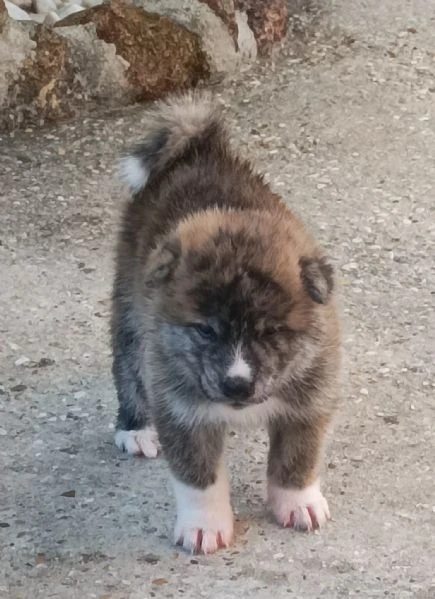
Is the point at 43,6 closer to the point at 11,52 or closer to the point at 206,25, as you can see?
the point at 11,52

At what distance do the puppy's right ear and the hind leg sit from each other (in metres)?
0.59

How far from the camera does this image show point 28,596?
10.8ft

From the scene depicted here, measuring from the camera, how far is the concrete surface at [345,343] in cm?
339

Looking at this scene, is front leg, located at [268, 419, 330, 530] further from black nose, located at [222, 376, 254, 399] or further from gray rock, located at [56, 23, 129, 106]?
gray rock, located at [56, 23, 129, 106]

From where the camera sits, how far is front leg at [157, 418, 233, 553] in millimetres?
3336

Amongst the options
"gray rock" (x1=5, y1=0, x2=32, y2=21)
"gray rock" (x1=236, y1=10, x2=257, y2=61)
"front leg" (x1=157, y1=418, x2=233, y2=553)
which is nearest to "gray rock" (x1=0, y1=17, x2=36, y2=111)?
"gray rock" (x1=5, y1=0, x2=32, y2=21)

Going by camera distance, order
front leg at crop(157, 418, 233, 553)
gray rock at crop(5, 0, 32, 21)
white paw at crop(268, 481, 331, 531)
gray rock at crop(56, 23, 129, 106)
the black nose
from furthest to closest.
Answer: gray rock at crop(5, 0, 32, 21), gray rock at crop(56, 23, 129, 106), white paw at crop(268, 481, 331, 531), front leg at crop(157, 418, 233, 553), the black nose

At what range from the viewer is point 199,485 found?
3.35 m

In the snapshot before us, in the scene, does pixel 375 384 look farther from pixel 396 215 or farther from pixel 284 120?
pixel 284 120

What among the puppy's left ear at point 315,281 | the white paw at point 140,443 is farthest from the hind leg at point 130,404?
the puppy's left ear at point 315,281

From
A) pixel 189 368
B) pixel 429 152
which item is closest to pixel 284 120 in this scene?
pixel 429 152

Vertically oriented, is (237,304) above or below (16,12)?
above

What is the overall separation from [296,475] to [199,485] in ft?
0.99

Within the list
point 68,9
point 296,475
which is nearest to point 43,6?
point 68,9
